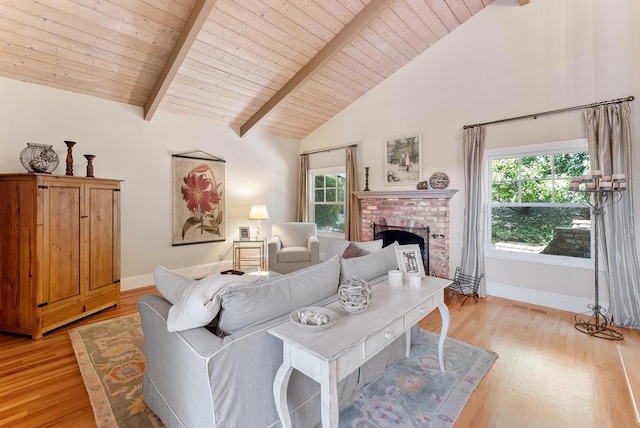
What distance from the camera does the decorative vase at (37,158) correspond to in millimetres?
2855

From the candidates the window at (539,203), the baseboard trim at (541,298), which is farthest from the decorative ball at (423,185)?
the baseboard trim at (541,298)

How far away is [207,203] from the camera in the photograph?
4.81 metres

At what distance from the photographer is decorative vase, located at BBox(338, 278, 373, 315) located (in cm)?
145

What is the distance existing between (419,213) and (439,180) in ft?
1.84

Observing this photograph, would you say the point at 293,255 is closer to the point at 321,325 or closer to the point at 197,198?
the point at 197,198

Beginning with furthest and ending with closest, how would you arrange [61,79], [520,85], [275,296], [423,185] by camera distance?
[423,185], [520,85], [61,79], [275,296]

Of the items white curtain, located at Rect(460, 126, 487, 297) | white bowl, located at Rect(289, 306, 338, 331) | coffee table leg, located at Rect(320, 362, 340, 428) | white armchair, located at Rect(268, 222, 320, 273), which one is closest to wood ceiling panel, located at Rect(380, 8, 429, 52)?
white curtain, located at Rect(460, 126, 487, 297)

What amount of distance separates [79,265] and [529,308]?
5.04 meters

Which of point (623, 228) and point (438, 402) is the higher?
point (623, 228)

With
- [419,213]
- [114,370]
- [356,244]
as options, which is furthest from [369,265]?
[419,213]

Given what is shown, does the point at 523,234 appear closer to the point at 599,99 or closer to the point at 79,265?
the point at 599,99

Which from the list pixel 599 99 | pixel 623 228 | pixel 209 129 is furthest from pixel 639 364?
pixel 209 129

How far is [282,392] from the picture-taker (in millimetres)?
1275

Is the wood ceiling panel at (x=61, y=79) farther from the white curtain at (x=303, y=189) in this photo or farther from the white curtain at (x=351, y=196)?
the white curtain at (x=351, y=196)
